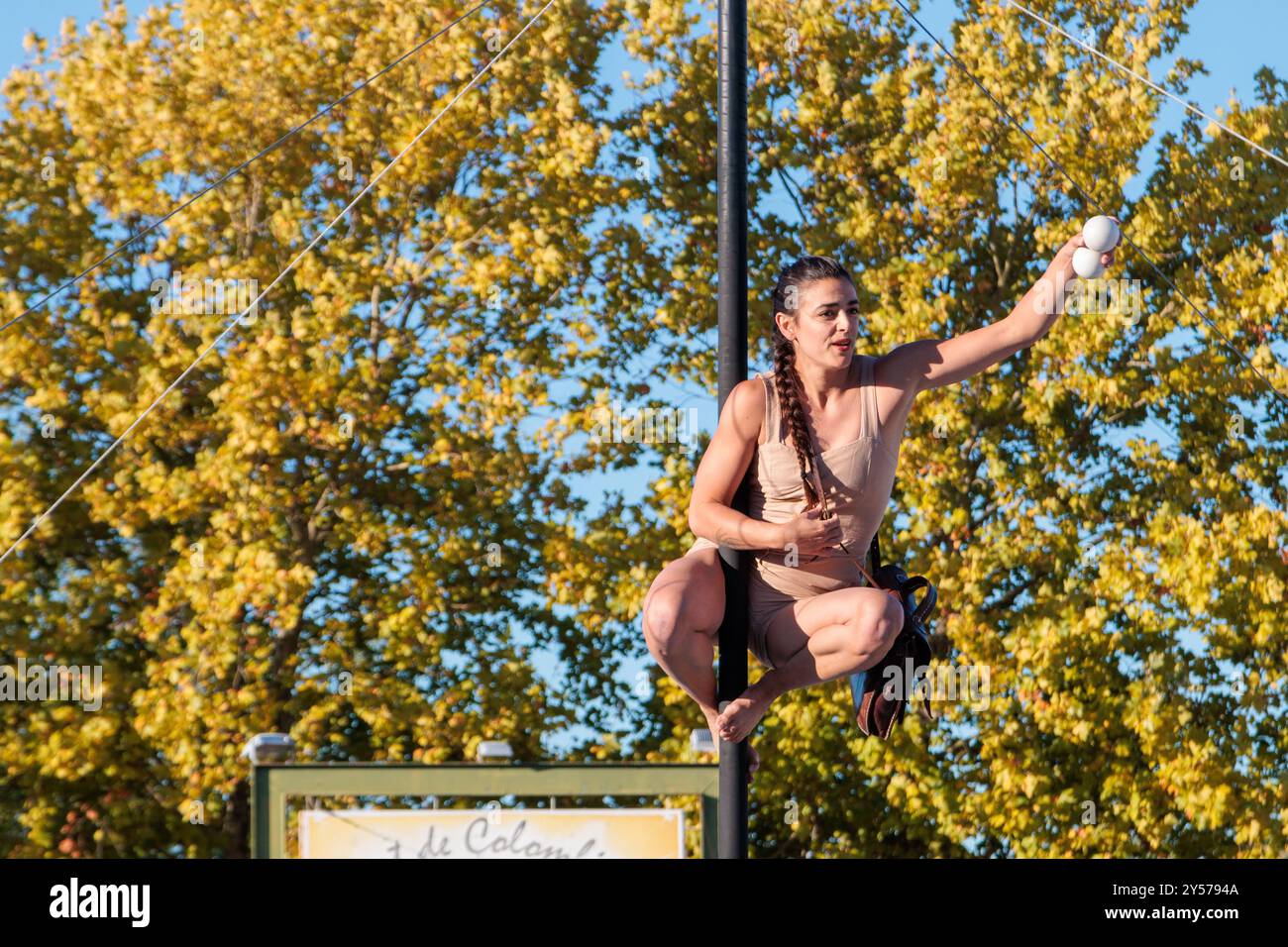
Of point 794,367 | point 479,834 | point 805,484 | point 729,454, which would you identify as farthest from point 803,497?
point 479,834

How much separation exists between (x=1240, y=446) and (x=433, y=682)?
7.61 metres

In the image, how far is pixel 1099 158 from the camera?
47.8ft

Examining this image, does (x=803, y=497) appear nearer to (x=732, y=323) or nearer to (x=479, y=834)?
(x=732, y=323)

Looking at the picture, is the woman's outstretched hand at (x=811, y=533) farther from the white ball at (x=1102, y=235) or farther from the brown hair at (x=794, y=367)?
the white ball at (x=1102, y=235)

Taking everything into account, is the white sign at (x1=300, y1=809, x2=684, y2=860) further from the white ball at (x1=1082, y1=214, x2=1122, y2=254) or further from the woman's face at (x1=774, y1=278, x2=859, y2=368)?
the white ball at (x1=1082, y1=214, x2=1122, y2=254)

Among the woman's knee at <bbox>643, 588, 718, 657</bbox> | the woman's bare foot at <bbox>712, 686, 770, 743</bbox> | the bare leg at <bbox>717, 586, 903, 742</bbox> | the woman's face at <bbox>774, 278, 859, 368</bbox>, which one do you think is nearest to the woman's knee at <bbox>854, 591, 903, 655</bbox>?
the bare leg at <bbox>717, 586, 903, 742</bbox>

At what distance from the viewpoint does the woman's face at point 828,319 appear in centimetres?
441

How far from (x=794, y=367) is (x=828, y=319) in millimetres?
176

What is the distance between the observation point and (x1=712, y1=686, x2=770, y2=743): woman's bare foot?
4.26m

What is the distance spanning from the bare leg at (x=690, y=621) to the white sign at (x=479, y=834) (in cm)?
877

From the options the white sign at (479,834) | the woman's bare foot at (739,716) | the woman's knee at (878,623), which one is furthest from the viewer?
the white sign at (479,834)

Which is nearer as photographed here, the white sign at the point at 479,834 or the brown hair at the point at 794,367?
the brown hair at the point at 794,367

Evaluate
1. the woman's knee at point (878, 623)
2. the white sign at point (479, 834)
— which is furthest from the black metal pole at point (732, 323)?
the white sign at point (479, 834)
